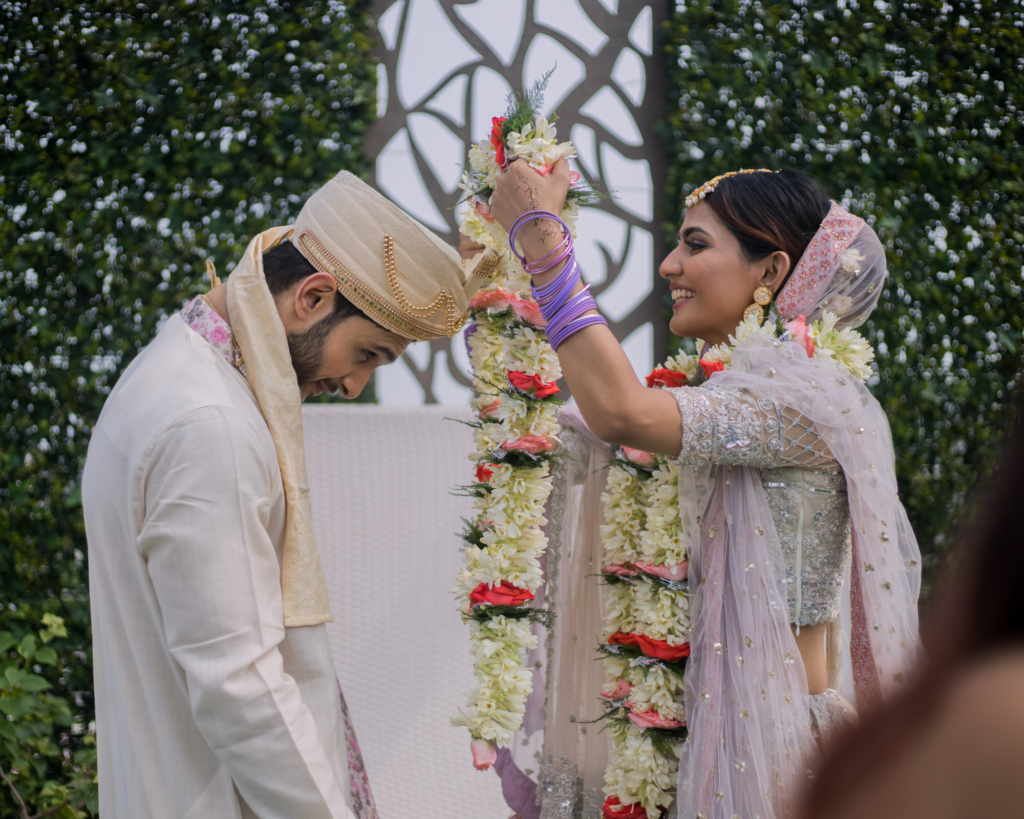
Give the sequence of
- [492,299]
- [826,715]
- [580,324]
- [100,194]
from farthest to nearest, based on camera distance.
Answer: [100,194], [492,299], [826,715], [580,324]

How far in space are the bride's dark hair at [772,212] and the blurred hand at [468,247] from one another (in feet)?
1.85

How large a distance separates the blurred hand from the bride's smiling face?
0.44 meters

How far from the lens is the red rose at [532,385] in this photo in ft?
6.09

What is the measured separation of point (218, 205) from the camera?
11.3 feet

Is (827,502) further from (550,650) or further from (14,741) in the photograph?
(14,741)

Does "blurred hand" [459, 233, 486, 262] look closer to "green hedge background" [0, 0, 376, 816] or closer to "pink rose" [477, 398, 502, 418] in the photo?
"pink rose" [477, 398, 502, 418]

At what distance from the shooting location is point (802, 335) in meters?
1.71

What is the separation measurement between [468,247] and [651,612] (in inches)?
37.0

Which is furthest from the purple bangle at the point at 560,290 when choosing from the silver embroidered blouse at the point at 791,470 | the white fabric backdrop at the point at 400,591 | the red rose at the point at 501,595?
the white fabric backdrop at the point at 400,591

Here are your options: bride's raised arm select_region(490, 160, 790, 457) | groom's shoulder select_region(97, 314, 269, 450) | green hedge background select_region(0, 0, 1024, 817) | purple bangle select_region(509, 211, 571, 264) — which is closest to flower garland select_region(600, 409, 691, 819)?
bride's raised arm select_region(490, 160, 790, 457)

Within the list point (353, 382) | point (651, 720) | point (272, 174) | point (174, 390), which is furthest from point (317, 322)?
point (272, 174)

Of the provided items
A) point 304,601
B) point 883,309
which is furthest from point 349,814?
point 883,309

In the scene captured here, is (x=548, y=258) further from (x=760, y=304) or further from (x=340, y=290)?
(x=760, y=304)

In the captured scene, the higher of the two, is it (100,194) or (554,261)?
(100,194)
